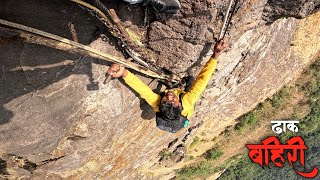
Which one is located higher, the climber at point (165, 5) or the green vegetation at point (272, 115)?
the climber at point (165, 5)

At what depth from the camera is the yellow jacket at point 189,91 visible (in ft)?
15.2

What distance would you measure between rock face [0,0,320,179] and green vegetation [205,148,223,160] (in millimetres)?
5116

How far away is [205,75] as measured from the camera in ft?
15.5

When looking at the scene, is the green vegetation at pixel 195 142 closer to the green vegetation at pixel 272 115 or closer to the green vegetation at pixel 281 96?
the green vegetation at pixel 272 115

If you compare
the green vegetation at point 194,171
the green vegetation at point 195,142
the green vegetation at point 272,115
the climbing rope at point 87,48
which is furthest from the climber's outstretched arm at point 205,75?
the green vegetation at point 194,171

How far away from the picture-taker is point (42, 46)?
4246 millimetres

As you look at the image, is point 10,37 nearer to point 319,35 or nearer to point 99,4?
point 99,4

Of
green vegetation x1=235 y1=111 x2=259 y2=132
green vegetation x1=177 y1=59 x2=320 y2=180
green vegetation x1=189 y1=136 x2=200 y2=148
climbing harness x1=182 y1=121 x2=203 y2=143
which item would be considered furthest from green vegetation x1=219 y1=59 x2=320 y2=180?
climbing harness x1=182 y1=121 x2=203 y2=143

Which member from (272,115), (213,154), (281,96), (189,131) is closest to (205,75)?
(189,131)

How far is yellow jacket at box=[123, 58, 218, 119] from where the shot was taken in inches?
182

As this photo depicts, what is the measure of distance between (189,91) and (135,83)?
2.99 feet

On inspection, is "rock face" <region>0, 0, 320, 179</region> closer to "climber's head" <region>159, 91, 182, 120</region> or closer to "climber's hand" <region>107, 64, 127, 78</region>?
"climber's hand" <region>107, 64, 127, 78</region>

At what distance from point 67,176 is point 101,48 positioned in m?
3.05

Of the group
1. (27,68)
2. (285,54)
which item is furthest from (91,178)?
(285,54)
